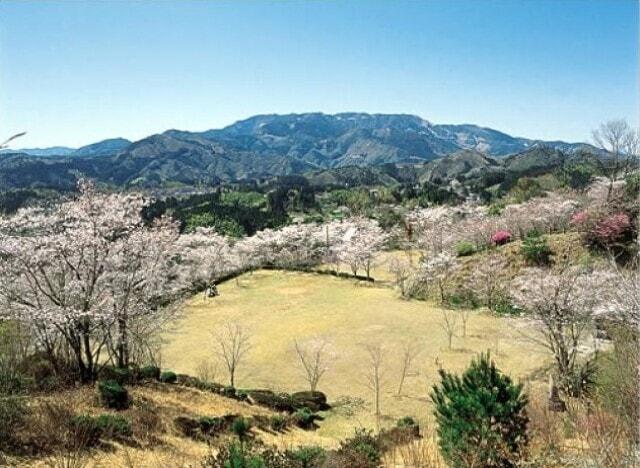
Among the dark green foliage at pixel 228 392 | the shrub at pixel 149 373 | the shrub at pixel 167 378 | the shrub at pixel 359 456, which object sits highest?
the shrub at pixel 359 456

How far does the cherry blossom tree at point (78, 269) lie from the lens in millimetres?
18188

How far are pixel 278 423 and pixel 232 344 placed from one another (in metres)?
16.0

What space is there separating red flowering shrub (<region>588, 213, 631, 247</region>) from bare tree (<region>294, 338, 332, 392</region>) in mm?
21989

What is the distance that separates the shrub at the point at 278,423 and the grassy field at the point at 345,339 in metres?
1.54

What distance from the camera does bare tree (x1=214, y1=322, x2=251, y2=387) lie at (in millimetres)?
31109

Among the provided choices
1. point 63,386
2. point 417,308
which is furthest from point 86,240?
point 417,308

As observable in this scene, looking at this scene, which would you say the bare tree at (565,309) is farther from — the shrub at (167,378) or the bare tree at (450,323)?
the shrub at (167,378)

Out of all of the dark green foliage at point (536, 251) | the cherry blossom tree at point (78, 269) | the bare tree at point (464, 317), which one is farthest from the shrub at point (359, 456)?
the dark green foliage at point (536, 251)

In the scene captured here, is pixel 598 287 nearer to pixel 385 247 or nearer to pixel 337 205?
pixel 385 247

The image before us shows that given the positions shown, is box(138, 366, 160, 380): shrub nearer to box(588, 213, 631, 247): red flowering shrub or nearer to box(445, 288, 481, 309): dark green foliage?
box(445, 288, 481, 309): dark green foliage

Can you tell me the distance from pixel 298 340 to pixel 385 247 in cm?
4064

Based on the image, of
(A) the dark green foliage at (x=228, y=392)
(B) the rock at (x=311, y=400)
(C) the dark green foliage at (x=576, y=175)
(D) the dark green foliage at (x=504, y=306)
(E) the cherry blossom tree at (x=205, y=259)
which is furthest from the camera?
(C) the dark green foliage at (x=576, y=175)

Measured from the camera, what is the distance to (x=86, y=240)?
18500 millimetres

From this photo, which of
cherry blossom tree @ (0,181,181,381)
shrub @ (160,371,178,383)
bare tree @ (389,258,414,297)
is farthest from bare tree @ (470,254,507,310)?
cherry blossom tree @ (0,181,181,381)
